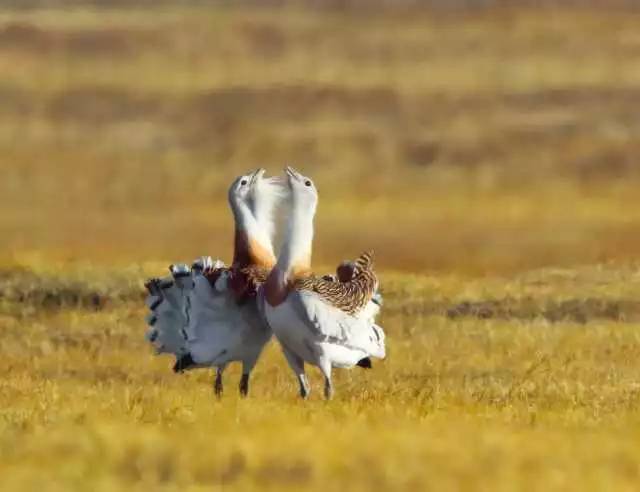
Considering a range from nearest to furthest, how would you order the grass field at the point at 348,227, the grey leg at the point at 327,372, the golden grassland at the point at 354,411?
the golden grassland at the point at 354,411
the grass field at the point at 348,227
the grey leg at the point at 327,372

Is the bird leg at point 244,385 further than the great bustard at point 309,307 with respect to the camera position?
Yes

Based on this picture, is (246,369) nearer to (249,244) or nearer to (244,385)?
(244,385)

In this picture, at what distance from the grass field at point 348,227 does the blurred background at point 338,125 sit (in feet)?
0.29

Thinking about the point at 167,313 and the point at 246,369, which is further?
the point at 167,313

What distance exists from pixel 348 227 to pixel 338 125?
459 inches

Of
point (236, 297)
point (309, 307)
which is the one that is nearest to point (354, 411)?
point (309, 307)

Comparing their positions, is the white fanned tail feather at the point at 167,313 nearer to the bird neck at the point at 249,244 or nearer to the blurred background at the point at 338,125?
the bird neck at the point at 249,244

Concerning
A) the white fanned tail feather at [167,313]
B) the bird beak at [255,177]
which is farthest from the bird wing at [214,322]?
the bird beak at [255,177]

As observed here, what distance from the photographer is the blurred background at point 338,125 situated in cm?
3044

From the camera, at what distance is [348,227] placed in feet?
104

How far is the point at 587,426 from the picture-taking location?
11.1 meters

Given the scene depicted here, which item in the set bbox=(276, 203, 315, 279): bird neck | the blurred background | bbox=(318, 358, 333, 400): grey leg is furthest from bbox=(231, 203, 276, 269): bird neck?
the blurred background

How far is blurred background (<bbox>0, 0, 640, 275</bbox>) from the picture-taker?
99.9 feet

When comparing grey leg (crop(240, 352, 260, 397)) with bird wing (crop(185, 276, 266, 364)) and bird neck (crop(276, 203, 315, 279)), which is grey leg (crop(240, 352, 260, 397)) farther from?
bird neck (crop(276, 203, 315, 279))
